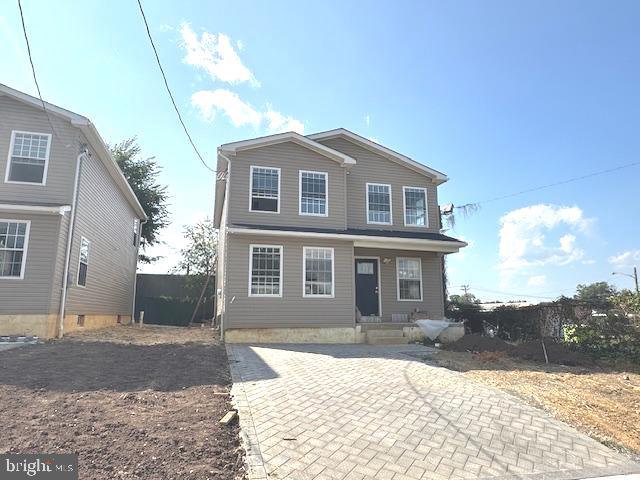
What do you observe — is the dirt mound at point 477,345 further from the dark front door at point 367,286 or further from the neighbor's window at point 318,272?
the neighbor's window at point 318,272

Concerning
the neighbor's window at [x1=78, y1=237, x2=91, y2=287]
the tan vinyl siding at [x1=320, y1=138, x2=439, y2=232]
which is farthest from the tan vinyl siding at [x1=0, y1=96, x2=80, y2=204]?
the tan vinyl siding at [x1=320, y1=138, x2=439, y2=232]

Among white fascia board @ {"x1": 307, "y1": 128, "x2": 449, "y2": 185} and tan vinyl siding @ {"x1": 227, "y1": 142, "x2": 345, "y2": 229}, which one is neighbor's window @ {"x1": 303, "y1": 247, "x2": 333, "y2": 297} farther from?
white fascia board @ {"x1": 307, "y1": 128, "x2": 449, "y2": 185}

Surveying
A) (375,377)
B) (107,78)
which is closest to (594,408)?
(375,377)

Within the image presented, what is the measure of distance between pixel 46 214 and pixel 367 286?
1047 centimetres

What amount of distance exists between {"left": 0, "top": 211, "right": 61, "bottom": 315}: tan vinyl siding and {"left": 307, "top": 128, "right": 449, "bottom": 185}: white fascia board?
30.3ft

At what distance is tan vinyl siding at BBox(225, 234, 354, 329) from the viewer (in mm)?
12258

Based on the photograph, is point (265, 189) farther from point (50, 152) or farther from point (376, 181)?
point (50, 152)

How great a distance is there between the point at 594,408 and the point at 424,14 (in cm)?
908

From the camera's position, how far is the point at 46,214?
11.2 m

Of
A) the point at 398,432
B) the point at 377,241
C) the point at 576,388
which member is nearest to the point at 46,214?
the point at 377,241

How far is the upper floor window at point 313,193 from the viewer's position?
1387cm

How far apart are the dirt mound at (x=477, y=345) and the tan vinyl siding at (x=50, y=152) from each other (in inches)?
474

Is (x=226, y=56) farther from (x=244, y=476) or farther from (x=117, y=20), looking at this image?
(x=244, y=476)

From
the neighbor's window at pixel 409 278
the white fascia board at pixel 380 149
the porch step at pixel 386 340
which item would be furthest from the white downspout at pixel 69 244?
the neighbor's window at pixel 409 278
